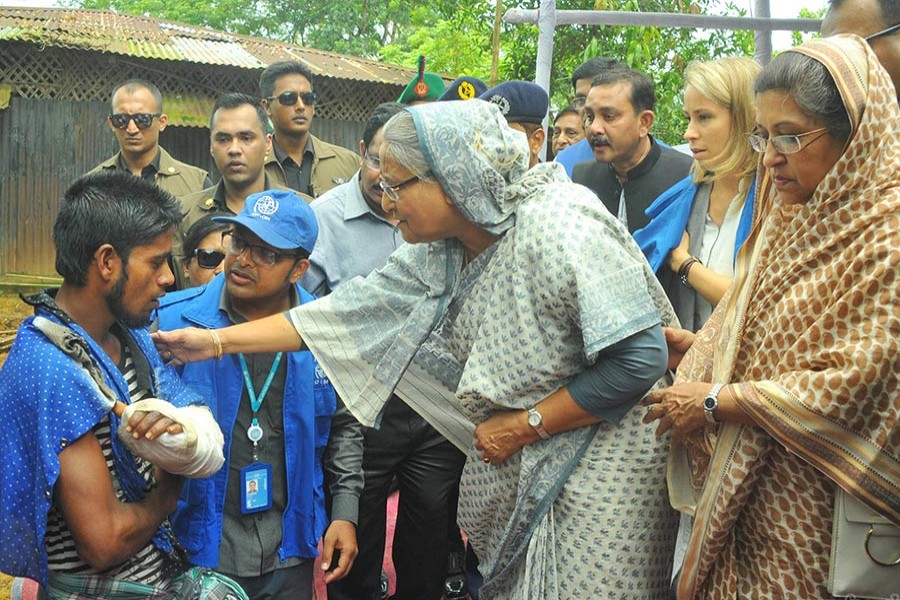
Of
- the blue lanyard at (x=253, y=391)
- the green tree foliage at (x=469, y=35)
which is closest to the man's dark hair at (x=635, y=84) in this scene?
the blue lanyard at (x=253, y=391)

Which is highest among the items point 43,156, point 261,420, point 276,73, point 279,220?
point 276,73

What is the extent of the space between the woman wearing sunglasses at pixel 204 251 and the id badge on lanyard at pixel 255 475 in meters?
1.02

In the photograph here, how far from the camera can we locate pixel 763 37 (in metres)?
5.52

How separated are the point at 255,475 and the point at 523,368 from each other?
1.00 meters

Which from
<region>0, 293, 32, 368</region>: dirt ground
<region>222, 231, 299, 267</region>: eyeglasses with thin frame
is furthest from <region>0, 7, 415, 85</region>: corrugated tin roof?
<region>222, 231, 299, 267</region>: eyeglasses with thin frame

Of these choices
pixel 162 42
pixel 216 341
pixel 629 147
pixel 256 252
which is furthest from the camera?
pixel 162 42

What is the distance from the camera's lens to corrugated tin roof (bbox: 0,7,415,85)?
11539mm

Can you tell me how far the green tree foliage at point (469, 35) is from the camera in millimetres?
10648

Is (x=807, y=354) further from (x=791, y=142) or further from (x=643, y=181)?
(x=643, y=181)

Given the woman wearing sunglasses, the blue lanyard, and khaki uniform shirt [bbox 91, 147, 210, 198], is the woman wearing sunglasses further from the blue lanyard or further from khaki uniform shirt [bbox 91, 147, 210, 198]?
khaki uniform shirt [bbox 91, 147, 210, 198]

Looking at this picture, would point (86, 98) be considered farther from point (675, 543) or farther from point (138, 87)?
point (675, 543)

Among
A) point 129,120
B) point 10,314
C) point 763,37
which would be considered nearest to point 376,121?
point 129,120

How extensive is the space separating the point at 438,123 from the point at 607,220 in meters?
0.55

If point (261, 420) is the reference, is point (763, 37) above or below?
above
